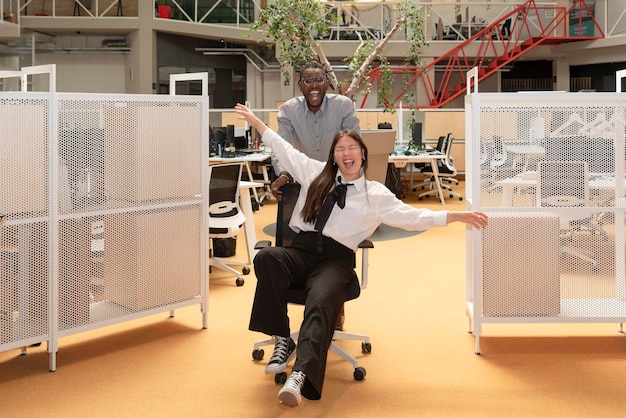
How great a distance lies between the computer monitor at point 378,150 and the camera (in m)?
8.16

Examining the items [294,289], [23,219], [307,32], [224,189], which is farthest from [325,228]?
[307,32]

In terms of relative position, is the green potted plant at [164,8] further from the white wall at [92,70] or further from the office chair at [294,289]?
the office chair at [294,289]

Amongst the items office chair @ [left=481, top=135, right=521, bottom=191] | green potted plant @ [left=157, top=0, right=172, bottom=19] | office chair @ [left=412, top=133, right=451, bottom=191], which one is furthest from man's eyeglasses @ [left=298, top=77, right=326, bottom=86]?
green potted plant @ [left=157, top=0, right=172, bottom=19]

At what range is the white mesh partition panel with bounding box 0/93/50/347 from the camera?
3684 millimetres

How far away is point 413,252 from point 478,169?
321cm

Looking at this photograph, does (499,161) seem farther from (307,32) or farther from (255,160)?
(255,160)

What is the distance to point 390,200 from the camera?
383 centimetres

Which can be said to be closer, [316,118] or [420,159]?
[316,118]

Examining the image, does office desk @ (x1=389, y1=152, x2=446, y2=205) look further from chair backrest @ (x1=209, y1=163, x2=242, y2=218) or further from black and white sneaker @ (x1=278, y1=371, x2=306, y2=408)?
black and white sneaker @ (x1=278, y1=371, x2=306, y2=408)

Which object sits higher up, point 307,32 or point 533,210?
point 307,32

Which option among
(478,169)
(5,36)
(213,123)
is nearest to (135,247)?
(478,169)

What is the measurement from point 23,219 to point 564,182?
2850 millimetres

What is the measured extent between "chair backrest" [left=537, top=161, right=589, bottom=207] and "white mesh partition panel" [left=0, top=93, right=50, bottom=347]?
2642 mm

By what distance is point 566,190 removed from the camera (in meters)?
4.12
